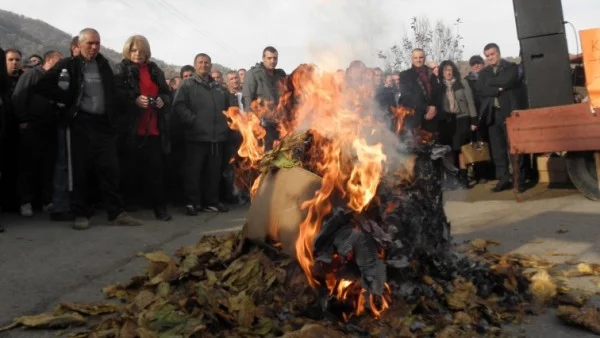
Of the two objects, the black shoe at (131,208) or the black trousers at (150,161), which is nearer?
the black trousers at (150,161)

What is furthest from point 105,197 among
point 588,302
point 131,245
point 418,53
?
point 418,53

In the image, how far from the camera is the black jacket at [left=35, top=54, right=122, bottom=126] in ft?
22.2

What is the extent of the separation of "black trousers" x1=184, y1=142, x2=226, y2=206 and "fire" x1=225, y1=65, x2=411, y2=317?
316cm

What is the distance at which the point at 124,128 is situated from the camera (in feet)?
25.4

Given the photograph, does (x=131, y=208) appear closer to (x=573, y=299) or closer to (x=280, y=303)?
(x=280, y=303)

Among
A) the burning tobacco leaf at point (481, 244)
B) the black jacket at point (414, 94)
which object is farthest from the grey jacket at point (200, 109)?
the burning tobacco leaf at point (481, 244)

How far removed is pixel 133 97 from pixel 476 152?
6.36m

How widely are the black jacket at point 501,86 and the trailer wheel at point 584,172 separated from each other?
158 cm

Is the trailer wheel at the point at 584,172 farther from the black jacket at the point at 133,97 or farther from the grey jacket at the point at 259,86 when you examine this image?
the black jacket at the point at 133,97

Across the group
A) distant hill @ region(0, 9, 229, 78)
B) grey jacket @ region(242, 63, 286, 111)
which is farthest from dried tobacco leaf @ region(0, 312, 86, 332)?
distant hill @ region(0, 9, 229, 78)

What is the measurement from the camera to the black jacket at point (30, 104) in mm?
7379

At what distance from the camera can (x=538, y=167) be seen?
10.4m

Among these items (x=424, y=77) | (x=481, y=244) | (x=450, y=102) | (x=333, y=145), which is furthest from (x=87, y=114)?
(x=450, y=102)

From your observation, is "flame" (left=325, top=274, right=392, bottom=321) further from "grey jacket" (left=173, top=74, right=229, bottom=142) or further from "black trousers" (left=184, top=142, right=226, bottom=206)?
"grey jacket" (left=173, top=74, right=229, bottom=142)
